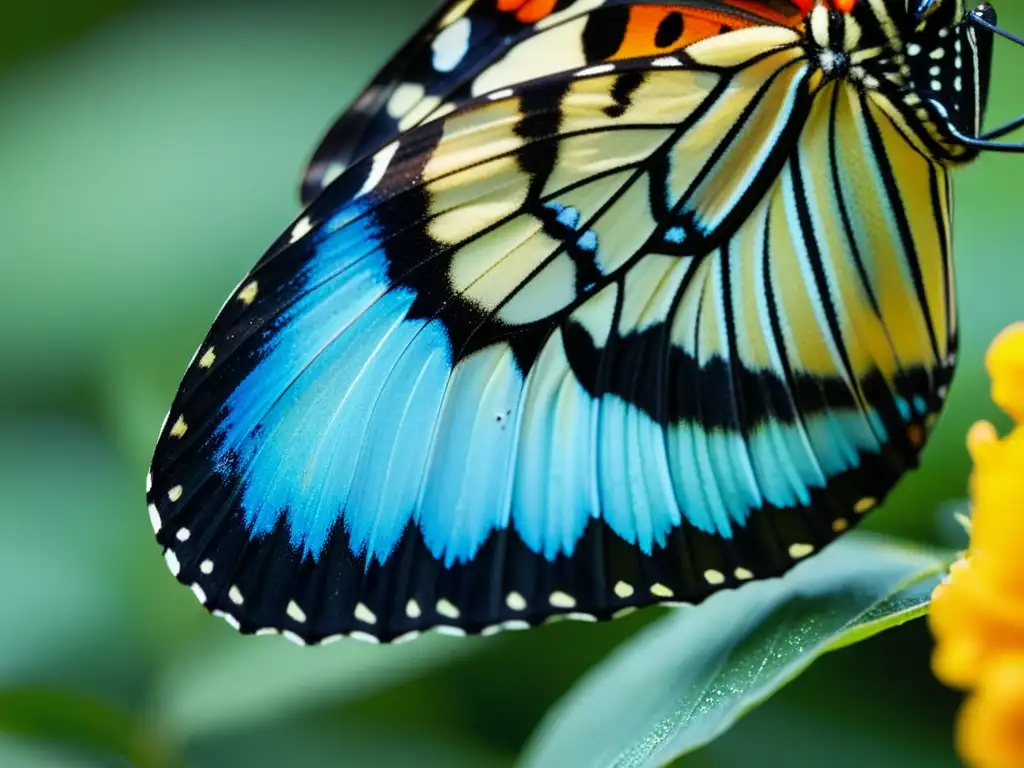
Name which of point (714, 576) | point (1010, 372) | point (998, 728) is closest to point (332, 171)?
point (714, 576)

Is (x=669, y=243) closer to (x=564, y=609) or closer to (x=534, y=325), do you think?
(x=534, y=325)

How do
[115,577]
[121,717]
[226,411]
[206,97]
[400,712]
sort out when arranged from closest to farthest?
[226,411]
[121,717]
[400,712]
[115,577]
[206,97]

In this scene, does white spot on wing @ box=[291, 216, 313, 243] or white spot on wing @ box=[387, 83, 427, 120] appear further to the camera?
white spot on wing @ box=[387, 83, 427, 120]

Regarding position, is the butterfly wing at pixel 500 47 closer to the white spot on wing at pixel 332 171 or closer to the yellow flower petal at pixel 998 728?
the white spot on wing at pixel 332 171

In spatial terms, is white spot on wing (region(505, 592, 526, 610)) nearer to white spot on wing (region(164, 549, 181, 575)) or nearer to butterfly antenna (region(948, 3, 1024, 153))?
white spot on wing (region(164, 549, 181, 575))

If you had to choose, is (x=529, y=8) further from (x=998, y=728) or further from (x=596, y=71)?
(x=998, y=728)

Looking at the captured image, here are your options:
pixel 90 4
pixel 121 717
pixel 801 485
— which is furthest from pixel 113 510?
pixel 90 4

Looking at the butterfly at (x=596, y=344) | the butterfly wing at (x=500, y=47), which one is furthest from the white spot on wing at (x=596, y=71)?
the butterfly wing at (x=500, y=47)

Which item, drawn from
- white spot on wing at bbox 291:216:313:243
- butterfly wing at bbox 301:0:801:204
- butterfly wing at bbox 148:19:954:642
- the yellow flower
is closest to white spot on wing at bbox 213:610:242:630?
butterfly wing at bbox 148:19:954:642
